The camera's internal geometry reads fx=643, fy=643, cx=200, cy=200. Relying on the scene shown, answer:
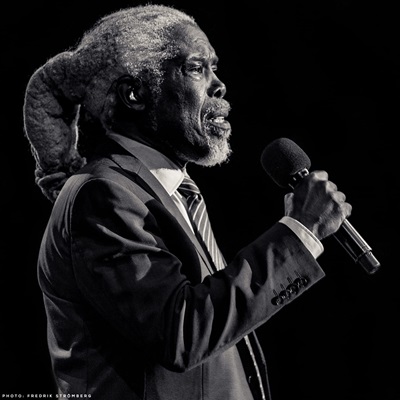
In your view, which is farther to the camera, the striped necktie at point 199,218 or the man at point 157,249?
the striped necktie at point 199,218

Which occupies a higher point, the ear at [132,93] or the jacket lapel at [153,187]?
the ear at [132,93]

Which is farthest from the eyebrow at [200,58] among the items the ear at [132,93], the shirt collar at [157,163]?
the shirt collar at [157,163]

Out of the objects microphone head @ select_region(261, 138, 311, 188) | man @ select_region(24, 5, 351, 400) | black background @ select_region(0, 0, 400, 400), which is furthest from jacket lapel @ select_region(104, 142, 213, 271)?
black background @ select_region(0, 0, 400, 400)

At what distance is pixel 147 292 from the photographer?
1182 mm

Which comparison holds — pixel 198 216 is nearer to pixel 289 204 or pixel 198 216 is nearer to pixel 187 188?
pixel 187 188

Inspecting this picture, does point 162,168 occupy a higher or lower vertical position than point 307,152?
higher

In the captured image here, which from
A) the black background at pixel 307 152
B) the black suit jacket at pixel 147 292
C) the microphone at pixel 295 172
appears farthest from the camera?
the black background at pixel 307 152

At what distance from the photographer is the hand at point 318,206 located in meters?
1.27

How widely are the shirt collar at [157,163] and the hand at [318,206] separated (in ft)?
1.01

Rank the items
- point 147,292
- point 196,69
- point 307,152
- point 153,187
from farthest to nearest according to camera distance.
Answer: point 307,152
point 196,69
point 153,187
point 147,292

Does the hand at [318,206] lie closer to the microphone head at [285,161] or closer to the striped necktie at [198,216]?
the microphone head at [285,161]

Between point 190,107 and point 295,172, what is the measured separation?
1.11ft

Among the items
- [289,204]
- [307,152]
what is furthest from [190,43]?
[307,152]

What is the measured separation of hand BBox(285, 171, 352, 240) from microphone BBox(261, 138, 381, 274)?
0.04 meters
